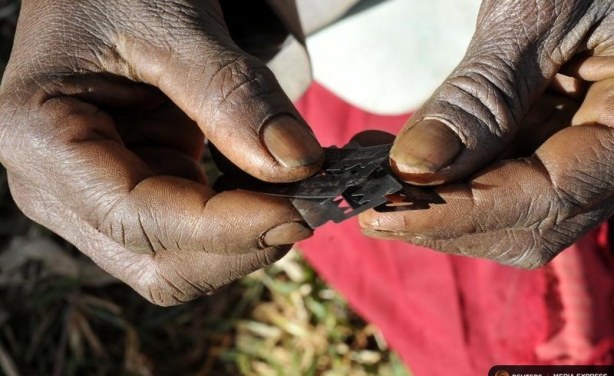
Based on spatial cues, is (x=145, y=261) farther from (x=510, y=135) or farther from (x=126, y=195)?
(x=510, y=135)

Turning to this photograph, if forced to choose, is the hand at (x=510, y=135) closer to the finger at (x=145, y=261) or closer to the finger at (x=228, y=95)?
the finger at (x=228, y=95)

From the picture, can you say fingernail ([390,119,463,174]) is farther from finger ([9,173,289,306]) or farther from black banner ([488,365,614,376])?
black banner ([488,365,614,376])

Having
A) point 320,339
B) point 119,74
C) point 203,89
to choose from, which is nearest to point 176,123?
point 119,74

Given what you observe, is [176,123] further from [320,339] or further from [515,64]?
[320,339]

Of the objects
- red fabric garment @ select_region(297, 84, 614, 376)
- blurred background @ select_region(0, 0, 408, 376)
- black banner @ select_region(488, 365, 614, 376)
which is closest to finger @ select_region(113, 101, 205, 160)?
red fabric garment @ select_region(297, 84, 614, 376)

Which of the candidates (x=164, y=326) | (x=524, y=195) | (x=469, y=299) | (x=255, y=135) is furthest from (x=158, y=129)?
(x=164, y=326)
